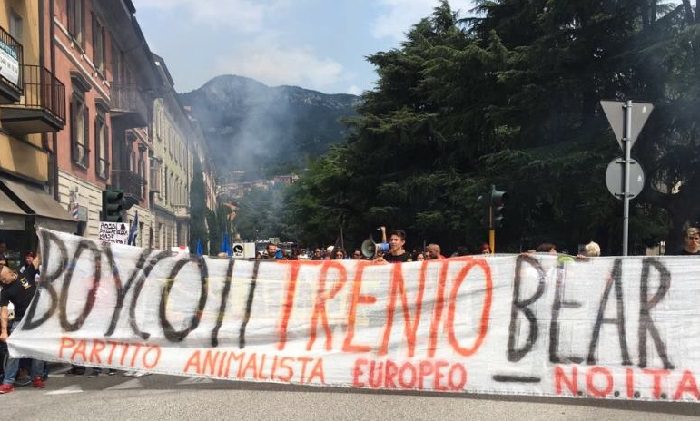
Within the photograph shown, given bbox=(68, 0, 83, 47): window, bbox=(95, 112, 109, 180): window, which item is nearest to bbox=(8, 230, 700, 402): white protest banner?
bbox=(68, 0, 83, 47): window

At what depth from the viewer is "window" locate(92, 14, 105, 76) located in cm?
2367

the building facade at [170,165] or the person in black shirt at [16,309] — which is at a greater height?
the building facade at [170,165]

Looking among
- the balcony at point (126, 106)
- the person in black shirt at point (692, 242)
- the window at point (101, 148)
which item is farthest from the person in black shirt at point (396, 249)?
the balcony at point (126, 106)

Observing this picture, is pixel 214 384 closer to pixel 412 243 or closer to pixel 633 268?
pixel 633 268

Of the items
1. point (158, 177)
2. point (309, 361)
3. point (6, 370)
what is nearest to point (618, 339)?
point (309, 361)

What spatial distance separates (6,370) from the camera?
7227mm

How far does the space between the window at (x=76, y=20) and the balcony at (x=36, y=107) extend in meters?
3.53

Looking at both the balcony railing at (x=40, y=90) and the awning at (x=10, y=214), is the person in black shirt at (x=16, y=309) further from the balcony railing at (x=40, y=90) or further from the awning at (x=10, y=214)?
the balcony railing at (x=40, y=90)

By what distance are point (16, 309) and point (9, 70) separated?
808cm

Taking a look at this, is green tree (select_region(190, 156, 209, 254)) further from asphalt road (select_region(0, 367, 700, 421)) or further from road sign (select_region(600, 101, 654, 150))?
asphalt road (select_region(0, 367, 700, 421))

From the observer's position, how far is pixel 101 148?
2416 cm

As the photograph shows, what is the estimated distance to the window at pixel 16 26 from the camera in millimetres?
16052

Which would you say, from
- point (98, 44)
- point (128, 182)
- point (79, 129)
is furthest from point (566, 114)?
point (128, 182)

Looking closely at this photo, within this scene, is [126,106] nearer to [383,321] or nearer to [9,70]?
[9,70]
